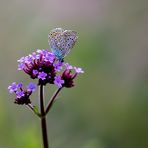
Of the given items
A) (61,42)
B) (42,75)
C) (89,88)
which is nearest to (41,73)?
(42,75)

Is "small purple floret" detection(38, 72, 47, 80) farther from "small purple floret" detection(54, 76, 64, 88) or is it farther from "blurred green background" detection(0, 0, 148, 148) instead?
"blurred green background" detection(0, 0, 148, 148)

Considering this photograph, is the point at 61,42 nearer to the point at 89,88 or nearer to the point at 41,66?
the point at 41,66

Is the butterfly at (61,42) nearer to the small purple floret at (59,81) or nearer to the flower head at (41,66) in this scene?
the flower head at (41,66)

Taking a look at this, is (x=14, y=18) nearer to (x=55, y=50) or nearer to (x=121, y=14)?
(x=121, y=14)

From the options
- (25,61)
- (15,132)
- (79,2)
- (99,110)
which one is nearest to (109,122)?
(99,110)

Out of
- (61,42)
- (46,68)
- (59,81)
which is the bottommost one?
(59,81)

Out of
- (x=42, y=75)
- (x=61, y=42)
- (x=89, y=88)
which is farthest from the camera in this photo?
(x=89, y=88)
